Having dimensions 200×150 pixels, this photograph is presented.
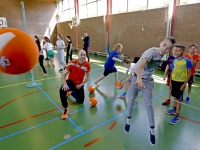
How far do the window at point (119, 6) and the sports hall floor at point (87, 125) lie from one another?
7548mm

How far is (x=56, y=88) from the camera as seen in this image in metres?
5.27

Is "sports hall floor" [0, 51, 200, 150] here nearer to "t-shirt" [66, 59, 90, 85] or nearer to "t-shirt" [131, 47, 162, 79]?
"t-shirt" [66, 59, 90, 85]

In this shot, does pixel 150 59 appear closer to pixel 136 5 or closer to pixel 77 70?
pixel 77 70

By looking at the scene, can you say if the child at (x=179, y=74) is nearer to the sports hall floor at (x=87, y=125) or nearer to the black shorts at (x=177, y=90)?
the black shorts at (x=177, y=90)

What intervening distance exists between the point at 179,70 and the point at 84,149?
2308 millimetres

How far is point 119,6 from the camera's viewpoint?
10703 mm

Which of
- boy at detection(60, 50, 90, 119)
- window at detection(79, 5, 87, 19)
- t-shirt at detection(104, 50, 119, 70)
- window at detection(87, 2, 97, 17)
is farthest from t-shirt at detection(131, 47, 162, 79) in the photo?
window at detection(79, 5, 87, 19)

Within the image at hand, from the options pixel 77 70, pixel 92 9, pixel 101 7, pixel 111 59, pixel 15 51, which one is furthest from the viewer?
pixel 92 9

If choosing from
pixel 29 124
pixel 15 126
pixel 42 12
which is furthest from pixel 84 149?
pixel 42 12

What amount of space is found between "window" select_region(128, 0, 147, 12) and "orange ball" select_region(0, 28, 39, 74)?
28.2ft

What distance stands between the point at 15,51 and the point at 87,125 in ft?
6.26

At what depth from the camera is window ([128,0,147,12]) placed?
359 inches

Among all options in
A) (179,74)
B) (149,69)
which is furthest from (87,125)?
(179,74)

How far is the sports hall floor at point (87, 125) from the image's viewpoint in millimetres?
2558
